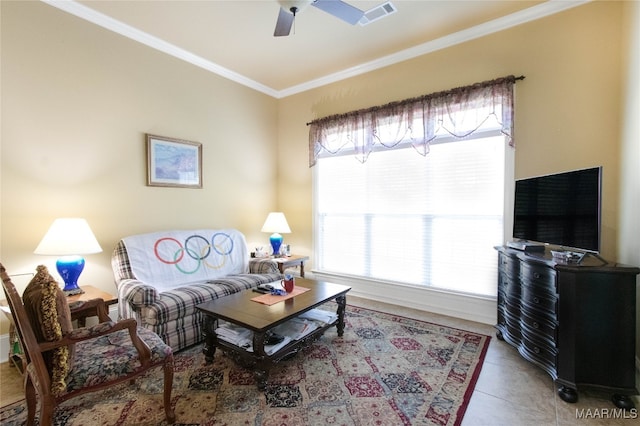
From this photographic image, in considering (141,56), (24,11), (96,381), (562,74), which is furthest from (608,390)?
(24,11)

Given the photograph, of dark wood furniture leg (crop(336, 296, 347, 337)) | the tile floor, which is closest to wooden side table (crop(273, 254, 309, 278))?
dark wood furniture leg (crop(336, 296, 347, 337))

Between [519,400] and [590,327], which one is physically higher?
[590,327]

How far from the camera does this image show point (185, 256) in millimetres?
3176

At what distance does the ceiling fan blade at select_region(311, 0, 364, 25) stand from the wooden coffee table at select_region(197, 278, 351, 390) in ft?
7.24

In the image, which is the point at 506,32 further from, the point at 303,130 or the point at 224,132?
the point at 224,132

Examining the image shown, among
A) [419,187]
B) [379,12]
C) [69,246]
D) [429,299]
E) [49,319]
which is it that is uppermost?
[379,12]

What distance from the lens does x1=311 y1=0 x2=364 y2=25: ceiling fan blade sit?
209 centimetres

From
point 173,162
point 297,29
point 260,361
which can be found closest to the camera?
point 260,361

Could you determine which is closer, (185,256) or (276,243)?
(185,256)

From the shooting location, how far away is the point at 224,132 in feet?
13.0

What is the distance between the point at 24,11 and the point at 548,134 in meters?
4.65

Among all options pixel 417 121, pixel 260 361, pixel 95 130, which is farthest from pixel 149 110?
pixel 417 121

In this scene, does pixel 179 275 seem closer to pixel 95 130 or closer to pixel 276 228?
pixel 276 228

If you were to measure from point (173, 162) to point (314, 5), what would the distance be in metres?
2.30
